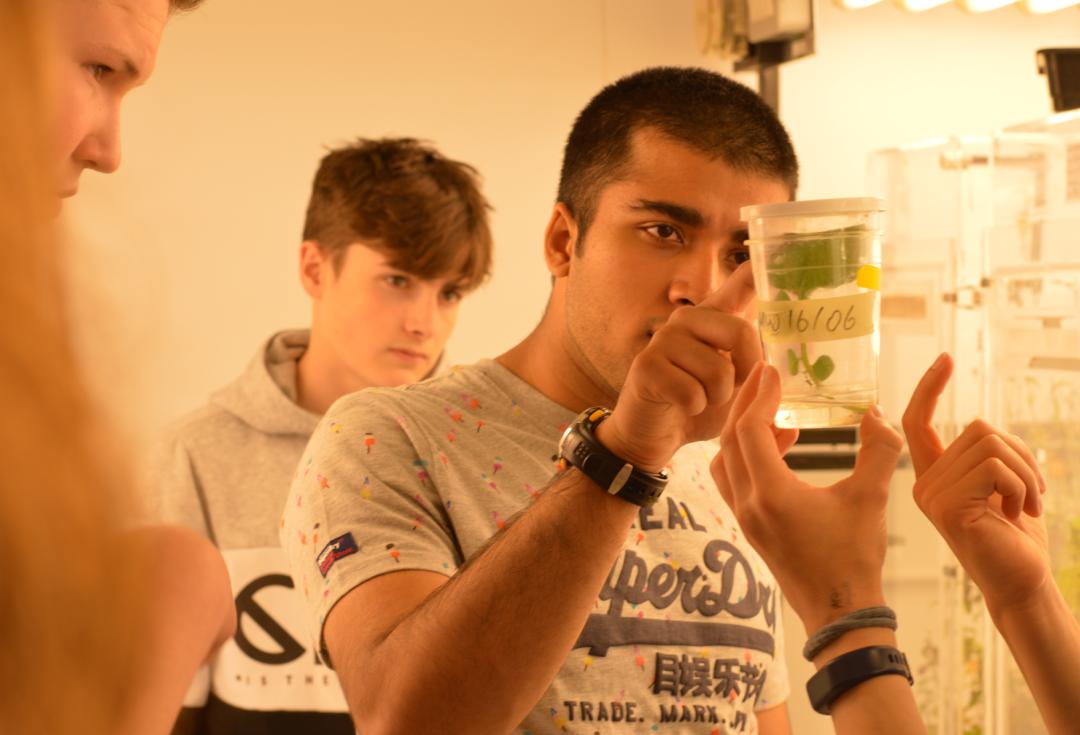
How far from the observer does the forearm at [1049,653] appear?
44.3 inches

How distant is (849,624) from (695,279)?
0.52m

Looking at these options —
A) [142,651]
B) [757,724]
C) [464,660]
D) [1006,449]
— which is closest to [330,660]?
[464,660]

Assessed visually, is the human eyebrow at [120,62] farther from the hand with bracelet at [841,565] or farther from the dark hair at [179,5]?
the hand with bracelet at [841,565]

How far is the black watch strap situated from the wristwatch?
24 cm

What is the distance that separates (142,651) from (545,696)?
2.97 ft

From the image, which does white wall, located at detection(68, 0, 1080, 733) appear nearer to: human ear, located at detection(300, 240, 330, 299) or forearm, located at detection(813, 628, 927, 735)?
human ear, located at detection(300, 240, 330, 299)

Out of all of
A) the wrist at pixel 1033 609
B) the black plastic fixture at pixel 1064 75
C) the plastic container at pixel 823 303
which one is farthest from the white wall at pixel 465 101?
the plastic container at pixel 823 303

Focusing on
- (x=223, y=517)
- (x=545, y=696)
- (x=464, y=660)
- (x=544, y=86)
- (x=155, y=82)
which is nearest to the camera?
(x=464, y=660)

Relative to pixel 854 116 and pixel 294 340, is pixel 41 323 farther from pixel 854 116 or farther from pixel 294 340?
pixel 854 116

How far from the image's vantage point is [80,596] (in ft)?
1.31

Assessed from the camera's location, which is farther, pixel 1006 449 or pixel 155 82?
pixel 155 82

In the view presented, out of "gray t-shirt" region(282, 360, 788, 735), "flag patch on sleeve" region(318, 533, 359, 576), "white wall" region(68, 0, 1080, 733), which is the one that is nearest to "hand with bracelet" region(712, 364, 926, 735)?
"gray t-shirt" region(282, 360, 788, 735)

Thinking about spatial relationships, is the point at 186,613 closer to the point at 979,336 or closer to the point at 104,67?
the point at 104,67

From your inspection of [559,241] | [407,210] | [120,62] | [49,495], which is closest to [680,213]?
[559,241]
